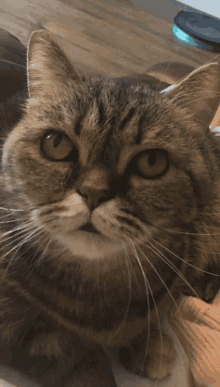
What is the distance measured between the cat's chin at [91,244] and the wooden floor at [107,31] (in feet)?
4.84

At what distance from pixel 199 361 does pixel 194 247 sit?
273 mm

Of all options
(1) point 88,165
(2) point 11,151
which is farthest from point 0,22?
(1) point 88,165

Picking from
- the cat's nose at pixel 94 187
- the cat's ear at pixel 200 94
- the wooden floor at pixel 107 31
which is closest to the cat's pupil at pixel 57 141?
the cat's nose at pixel 94 187

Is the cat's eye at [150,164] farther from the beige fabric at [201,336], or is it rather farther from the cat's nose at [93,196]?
the beige fabric at [201,336]

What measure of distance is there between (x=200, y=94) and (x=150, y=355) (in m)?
0.66

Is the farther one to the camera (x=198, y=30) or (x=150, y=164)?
(x=198, y=30)

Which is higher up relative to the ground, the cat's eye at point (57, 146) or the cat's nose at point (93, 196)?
the cat's eye at point (57, 146)

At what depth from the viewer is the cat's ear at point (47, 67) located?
2.32 feet

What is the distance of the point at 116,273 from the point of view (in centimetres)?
71

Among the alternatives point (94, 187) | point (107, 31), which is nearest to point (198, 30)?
point (107, 31)

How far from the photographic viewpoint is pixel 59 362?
68cm

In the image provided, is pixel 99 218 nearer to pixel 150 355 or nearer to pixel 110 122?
pixel 110 122

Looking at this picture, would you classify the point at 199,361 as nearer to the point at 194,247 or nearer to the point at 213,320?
the point at 213,320

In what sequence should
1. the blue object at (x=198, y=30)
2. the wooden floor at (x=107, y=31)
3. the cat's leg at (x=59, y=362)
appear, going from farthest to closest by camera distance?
the blue object at (x=198, y=30) < the wooden floor at (x=107, y=31) < the cat's leg at (x=59, y=362)
